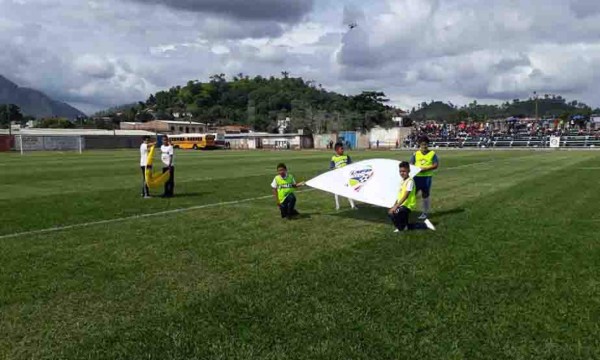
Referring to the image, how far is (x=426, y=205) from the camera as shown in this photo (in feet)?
39.1

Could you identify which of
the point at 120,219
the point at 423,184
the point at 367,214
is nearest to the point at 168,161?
the point at 120,219

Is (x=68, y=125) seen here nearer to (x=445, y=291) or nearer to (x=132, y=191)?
(x=132, y=191)

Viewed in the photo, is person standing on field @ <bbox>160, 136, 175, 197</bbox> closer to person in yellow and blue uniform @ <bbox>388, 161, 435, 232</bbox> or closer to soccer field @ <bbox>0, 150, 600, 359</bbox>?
soccer field @ <bbox>0, 150, 600, 359</bbox>

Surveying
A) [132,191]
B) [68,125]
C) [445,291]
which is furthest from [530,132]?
[68,125]

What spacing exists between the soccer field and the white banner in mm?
662

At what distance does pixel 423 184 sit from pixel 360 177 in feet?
5.27

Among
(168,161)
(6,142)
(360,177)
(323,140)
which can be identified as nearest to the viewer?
(360,177)

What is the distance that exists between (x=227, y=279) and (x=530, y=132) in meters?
93.1

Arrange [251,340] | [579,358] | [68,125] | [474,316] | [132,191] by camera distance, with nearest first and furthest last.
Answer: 1. [579,358]
2. [251,340]
3. [474,316]
4. [132,191]
5. [68,125]

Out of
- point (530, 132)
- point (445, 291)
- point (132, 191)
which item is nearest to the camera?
point (445, 291)

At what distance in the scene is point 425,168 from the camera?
1199cm

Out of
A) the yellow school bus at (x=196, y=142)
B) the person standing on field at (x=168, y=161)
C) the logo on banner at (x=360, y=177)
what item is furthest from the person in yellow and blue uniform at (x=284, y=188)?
the yellow school bus at (x=196, y=142)

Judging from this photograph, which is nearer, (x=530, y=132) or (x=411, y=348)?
(x=411, y=348)

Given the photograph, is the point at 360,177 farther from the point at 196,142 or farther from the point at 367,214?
the point at 196,142
